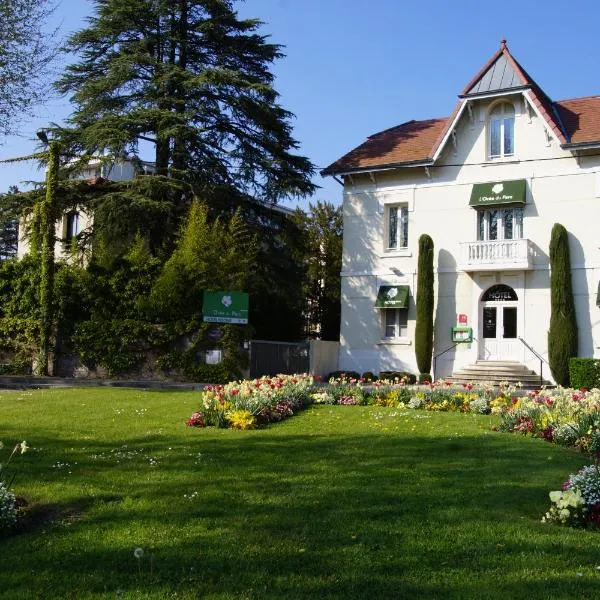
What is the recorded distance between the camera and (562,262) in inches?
998

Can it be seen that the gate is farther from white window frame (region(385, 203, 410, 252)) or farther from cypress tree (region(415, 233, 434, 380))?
white window frame (region(385, 203, 410, 252))

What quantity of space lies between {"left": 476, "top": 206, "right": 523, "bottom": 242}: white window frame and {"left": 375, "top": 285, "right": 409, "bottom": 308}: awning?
3.58 metres

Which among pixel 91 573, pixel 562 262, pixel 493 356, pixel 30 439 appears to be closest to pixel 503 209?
pixel 562 262

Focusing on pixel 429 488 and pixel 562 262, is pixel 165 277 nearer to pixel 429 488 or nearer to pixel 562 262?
pixel 562 262

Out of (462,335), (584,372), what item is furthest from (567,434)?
(462,335)

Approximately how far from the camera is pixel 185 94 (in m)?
28.9

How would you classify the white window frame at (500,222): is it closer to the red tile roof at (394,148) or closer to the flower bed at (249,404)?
the red tile roof at (394,148)

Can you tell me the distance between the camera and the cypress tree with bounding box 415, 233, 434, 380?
2750 centimetres

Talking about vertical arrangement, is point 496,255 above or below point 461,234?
below

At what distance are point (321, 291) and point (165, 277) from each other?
1379cm

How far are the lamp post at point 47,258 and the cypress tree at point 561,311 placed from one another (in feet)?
57.9

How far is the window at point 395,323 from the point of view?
2898 centimetres

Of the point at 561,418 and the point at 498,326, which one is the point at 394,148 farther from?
the point at 561,418

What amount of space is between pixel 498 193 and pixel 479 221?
59.0 inches
